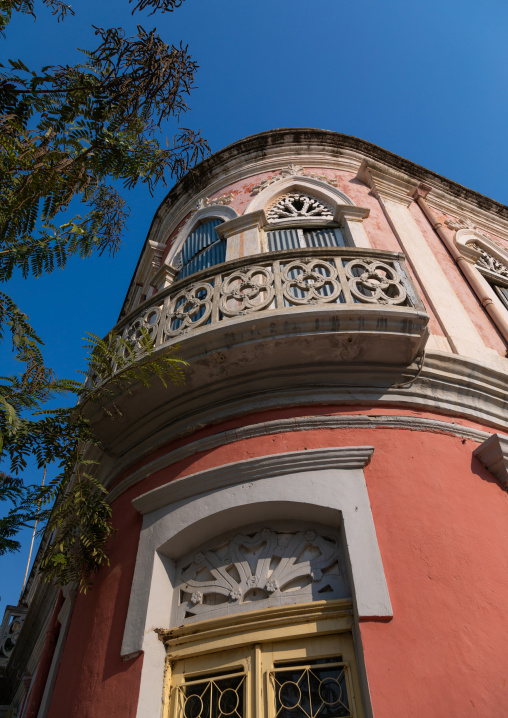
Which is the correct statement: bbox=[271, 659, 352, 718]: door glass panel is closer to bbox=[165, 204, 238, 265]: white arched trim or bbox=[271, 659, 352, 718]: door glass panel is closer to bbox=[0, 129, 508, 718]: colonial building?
bbox=[0, 129, 508, 718]: colonial building

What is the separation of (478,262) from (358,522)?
5.92 metres

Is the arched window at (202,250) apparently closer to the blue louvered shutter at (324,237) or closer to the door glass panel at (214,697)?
the blue louvered shutter at (324,237)

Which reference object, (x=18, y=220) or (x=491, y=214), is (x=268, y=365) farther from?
(x=491, y=214)

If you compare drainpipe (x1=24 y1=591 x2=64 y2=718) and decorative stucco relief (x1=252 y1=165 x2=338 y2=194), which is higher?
decorative stucco relief (x1=252 y1=165 x2=338 y2=194)

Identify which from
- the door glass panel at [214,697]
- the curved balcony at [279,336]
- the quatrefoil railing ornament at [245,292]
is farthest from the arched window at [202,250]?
the door glass panel at [214,697]

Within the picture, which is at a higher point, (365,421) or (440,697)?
(365,421)

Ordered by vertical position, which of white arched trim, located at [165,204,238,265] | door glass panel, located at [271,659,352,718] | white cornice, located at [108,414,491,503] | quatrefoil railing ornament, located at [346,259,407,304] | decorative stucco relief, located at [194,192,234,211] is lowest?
door glass panel, located at [271,659,352,718]

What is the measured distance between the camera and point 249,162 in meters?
9.56

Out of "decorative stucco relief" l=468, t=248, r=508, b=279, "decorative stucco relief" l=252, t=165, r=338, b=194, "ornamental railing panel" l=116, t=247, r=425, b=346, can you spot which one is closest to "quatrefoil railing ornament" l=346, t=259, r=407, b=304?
"ornamental railing panel" l=116, t=247, r=425, b=346

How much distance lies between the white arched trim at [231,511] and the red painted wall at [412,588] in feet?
0.43

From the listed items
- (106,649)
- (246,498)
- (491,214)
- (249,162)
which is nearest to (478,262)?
(491,214)

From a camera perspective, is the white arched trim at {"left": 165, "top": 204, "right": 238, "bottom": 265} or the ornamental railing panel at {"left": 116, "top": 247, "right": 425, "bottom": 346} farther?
the white arched trim at {"left": 165, "top": 204, "right": 238, "bottom": 265}

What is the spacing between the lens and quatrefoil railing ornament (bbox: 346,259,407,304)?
536 centimetres

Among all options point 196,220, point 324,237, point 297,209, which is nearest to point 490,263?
point 324,237
